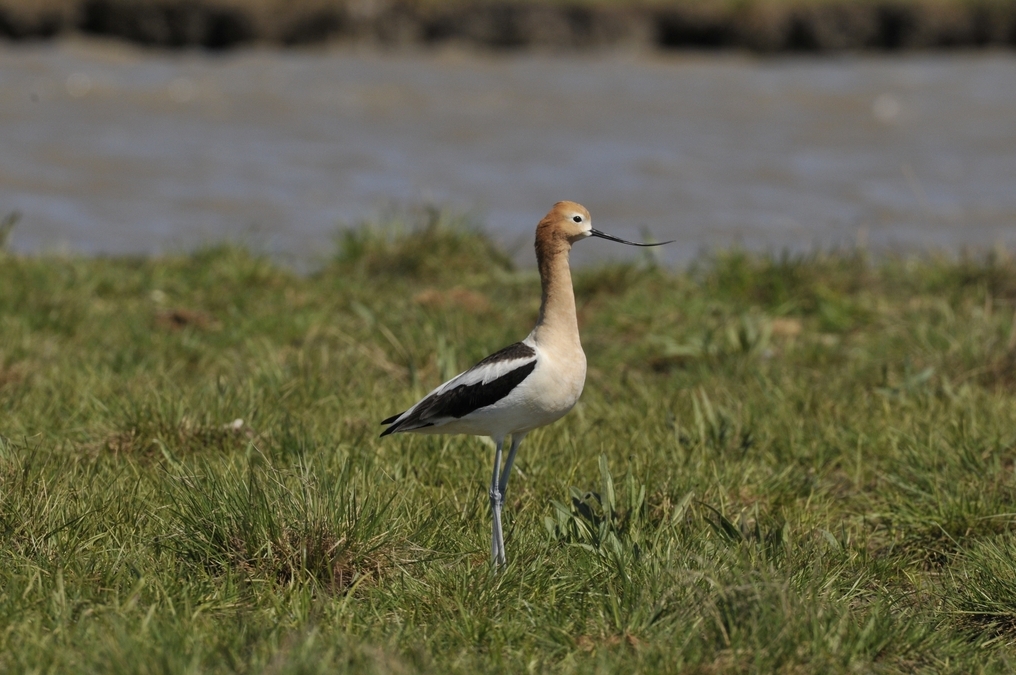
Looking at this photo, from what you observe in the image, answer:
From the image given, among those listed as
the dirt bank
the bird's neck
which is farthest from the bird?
the dirt bank

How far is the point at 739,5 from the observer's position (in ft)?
121

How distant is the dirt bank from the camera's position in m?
34.7

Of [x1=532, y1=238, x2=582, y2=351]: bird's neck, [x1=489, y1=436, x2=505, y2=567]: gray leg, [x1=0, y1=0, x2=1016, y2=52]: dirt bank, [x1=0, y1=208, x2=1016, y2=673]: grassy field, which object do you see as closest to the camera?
[x1=0, y1=208, x2=1016, y2=673]: grassy field

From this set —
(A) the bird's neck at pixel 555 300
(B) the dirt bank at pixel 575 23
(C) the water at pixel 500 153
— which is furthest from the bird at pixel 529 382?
(B) the dirt bank at pixel 575 23

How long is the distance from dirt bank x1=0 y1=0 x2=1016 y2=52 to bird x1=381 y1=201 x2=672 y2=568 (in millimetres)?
32033

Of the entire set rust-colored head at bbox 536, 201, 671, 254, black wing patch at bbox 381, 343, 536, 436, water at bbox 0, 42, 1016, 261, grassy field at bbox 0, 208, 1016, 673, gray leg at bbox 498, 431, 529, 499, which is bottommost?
water at bbox 0, 42, 1016, 261

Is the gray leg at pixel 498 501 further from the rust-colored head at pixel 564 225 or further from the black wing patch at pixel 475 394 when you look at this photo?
the rust-colored head at pixel 564 225

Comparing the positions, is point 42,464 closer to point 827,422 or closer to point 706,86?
point 827,422

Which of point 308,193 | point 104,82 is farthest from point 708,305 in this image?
point 104,82

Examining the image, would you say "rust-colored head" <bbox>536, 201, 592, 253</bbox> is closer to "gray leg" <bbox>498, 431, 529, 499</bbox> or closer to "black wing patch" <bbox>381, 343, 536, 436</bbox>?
"black wing patch" <bbox>381, 343, 536, 436</bbox>

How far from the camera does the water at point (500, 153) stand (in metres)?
12.0

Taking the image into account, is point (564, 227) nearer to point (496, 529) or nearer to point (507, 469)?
point (507, 469)

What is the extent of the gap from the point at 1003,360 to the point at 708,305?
5.65ft

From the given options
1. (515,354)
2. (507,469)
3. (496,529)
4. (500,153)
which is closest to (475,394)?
(515,354)
